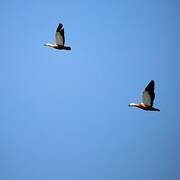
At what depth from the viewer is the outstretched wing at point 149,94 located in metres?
20.2

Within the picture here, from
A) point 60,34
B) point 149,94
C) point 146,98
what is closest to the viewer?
point 149,94

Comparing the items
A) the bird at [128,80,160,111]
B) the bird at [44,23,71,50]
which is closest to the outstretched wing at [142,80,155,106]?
the bird at [128,80,160,111]

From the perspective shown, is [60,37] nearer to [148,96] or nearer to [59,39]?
[59,39]

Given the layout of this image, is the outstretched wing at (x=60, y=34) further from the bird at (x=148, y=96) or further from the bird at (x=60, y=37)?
the bird at (x=148, y=96)

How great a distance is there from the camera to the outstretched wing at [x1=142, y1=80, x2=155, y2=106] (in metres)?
20.2

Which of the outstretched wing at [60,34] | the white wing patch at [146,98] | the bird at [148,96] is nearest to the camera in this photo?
the bird at [148,96]

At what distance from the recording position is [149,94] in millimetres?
20469

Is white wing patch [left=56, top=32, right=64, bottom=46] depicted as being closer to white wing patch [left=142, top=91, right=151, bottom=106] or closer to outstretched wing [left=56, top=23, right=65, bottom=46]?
outstretched wing [left=56, top=23, right=65, bottom=46]

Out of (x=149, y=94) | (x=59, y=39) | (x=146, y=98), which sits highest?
(x=59, y=39)

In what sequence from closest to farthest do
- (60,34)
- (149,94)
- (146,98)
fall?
(149,94), (146,98), (60,34)

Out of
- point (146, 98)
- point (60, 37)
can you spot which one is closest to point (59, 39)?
point (60, 37)

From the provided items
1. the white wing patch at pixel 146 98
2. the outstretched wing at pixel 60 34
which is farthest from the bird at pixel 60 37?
the white wing patch at pixel 146 98

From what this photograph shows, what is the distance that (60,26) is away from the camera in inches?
892

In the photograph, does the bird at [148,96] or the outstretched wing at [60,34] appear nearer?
the bird at [148,96]
